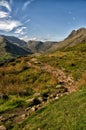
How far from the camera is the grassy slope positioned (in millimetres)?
17891

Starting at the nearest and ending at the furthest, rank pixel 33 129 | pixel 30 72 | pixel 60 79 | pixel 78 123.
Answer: pixel 78 123 → pixel 33 129 → pixel 60 79 → pixel 30 72

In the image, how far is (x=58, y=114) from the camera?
20062 mm

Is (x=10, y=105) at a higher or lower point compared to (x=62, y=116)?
lower

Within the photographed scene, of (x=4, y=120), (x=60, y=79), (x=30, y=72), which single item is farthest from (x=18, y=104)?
(x=30, y=72)

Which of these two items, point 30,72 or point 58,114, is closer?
point 58,114

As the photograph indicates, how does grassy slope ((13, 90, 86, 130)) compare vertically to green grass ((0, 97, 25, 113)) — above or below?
above

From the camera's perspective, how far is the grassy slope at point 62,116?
17.9 m

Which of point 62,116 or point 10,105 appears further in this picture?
point 10,105

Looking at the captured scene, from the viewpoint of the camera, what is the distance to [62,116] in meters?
19.5

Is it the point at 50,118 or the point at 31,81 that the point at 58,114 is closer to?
the point at 50,118

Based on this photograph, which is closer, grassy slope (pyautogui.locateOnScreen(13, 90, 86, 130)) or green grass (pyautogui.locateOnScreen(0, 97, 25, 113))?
grassy slope (pyautogui.locateOnScreen(13, 90, 86, 130))

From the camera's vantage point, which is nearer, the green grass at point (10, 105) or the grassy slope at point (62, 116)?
the grassy slope at point (62, 116)

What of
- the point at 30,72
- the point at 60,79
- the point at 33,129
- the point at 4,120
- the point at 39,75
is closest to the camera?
the point at 33,129

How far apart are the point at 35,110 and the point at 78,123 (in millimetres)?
7361
